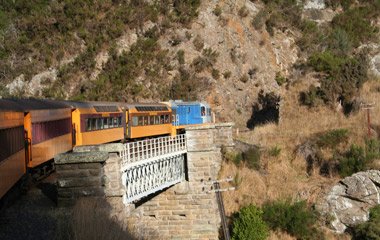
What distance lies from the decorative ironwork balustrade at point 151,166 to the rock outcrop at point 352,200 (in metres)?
7.48

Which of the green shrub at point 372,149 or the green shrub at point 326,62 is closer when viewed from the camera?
the green shrub at point 372,149

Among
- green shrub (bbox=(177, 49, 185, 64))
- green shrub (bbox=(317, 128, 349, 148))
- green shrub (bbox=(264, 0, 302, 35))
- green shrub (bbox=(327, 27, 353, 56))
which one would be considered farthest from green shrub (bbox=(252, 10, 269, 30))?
green shrub (bbox=(317, 128, 349, 148))

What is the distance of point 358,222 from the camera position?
2388cm

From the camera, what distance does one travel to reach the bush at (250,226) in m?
21.6

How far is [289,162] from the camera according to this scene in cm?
2898

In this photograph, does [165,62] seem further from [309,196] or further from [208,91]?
[309,196]

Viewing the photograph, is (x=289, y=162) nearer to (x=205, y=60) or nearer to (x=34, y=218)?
(x=205, y=60)

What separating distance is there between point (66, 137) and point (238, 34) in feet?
105

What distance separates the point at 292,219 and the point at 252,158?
621 centimetres

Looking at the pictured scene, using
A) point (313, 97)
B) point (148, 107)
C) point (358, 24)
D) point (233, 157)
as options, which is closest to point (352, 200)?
point (233, 157)

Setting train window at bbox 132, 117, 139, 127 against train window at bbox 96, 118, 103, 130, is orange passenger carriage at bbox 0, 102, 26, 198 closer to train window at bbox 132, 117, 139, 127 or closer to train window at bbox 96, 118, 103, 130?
train window at bbox 96, 118, 103, 130

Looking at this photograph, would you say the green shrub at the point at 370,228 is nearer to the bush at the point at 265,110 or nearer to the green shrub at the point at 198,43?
the bush at the point at 265,110

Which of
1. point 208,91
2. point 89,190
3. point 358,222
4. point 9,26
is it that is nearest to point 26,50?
point 9,26

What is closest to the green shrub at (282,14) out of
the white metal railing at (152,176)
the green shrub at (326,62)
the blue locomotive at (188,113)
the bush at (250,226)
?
the green shrub at (326,62)
